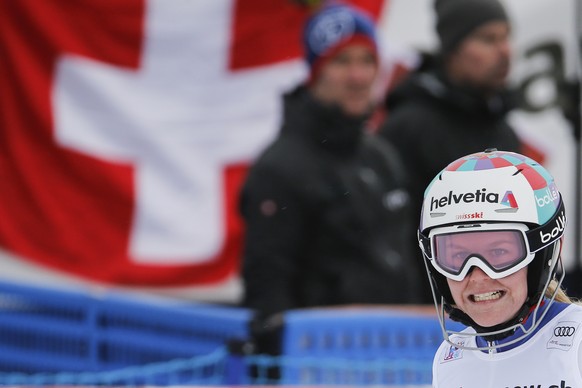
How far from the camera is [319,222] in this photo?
4832 millimetres

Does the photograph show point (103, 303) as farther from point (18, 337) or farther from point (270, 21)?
point (270, 21)

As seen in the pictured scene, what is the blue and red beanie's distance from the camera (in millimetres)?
5168

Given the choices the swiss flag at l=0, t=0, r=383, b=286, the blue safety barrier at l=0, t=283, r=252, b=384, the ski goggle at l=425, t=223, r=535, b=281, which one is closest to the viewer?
the ski goggle at l=425, t=223, r=535, b=281

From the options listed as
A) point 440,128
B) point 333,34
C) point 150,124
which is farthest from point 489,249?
point 150,124

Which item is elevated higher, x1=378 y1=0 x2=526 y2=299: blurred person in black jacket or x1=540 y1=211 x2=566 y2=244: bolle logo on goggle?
x1=378 y1=0 x2=526 y2=299: blurred person in black jacket

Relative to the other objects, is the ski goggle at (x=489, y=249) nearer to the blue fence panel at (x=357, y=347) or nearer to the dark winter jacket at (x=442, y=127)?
the blue fence panel at (x=357, y=347)

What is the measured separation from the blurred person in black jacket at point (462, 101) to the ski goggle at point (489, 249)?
2548 mm

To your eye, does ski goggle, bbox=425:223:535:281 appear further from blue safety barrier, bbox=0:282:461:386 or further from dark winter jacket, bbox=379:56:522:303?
dark winter jacket, bbox=379:56:522:303

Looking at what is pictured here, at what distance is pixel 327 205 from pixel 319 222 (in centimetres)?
7

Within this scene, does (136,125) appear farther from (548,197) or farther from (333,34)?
(548,197)

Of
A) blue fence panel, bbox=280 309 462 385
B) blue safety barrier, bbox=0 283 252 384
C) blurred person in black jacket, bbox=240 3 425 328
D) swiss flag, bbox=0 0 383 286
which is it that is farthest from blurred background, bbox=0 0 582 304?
blue fence panel, bbox=280 309 462 385

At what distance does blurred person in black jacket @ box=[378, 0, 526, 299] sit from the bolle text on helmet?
250 centimetres

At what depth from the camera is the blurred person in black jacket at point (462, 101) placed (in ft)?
17.8

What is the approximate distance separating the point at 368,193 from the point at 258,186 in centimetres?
41
